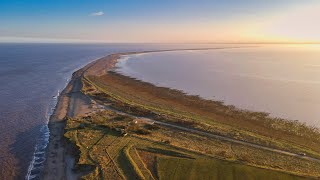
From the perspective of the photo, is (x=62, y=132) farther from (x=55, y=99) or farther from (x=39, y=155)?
(x=55, y=99)

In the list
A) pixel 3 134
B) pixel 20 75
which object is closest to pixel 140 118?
pixel 3 134

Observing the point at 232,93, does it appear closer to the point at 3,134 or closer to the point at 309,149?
the point at 309,149

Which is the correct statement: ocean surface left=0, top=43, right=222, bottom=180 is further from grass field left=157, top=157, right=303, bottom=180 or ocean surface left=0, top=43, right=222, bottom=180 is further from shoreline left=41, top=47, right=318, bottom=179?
grass field left=157, top=157, right=303, bottom=180

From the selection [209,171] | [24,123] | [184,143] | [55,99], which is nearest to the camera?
[209,171]

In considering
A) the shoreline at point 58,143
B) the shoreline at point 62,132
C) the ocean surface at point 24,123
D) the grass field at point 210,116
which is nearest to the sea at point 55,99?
the ocean surface at point 24,123

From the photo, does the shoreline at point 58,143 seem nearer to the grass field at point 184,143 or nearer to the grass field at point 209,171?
the grass field at point 184,143

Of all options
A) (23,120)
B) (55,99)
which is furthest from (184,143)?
(55,99)

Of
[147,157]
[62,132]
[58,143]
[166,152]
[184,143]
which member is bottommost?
[58,143]

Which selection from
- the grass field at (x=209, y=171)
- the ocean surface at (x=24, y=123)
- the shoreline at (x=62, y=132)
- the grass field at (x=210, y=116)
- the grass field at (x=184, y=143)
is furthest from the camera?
the grass field at (x=210, y=116)

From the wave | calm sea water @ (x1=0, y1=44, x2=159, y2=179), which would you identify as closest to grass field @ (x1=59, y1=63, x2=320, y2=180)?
the wave

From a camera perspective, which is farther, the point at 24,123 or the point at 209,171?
the point at 24,123

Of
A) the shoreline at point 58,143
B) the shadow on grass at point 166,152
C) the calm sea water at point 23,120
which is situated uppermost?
the shadow on grass at point 166,152
